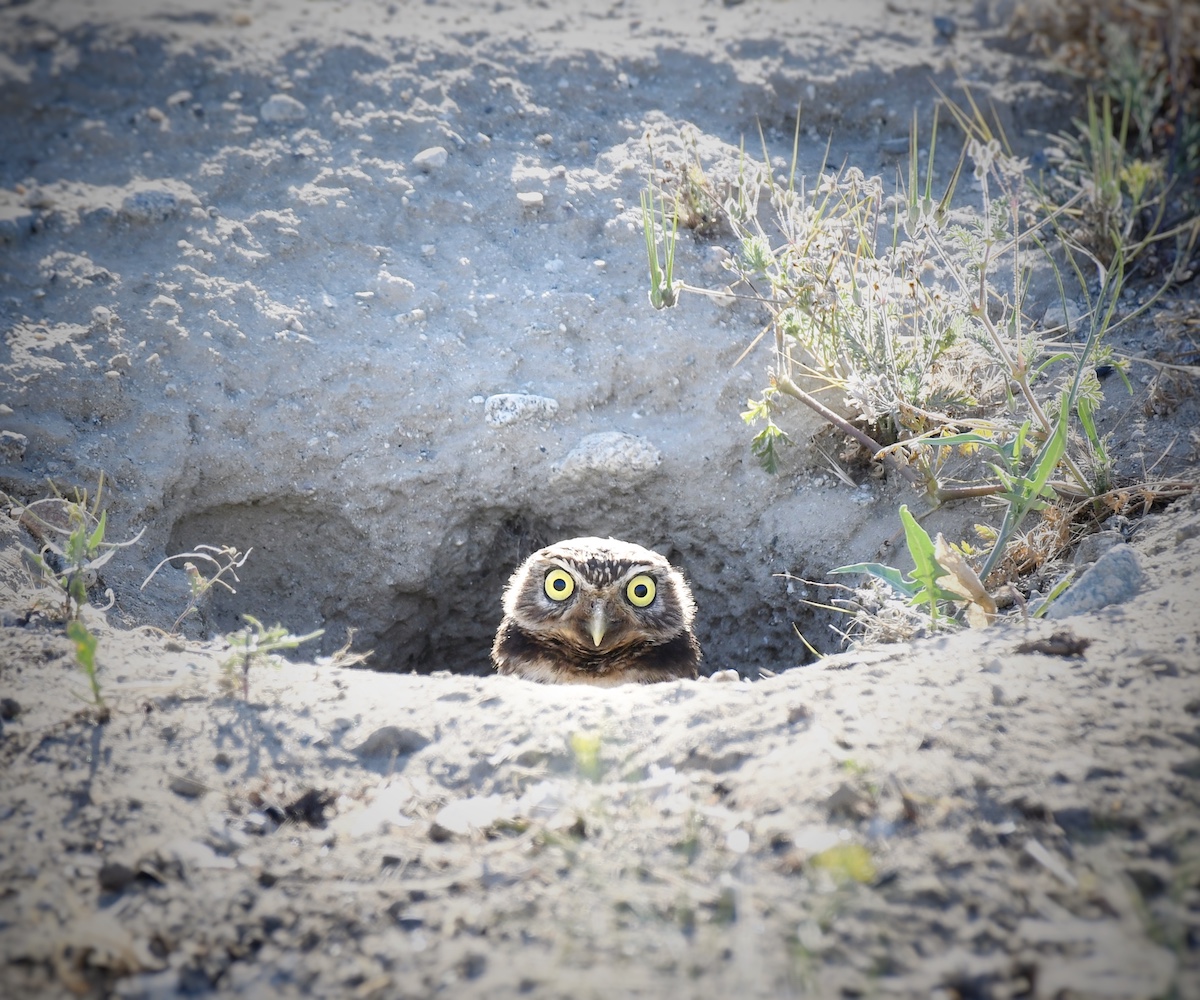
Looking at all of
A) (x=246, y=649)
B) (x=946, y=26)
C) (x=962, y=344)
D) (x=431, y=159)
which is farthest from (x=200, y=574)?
(x=946, y=26)

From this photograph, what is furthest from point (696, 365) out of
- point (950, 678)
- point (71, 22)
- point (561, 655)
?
point (71, 22)

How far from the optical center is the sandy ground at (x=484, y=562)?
4.82ft

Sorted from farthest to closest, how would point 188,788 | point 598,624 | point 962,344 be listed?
point 598,624 → point 962,344 → point 188,788

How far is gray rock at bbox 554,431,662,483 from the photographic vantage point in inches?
157

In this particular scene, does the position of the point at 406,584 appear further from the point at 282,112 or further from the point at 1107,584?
the point at 1107,584

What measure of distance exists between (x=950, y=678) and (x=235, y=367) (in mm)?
3094

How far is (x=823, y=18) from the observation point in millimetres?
5238

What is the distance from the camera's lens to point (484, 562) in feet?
14.7

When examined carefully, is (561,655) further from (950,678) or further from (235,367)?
(950,678)

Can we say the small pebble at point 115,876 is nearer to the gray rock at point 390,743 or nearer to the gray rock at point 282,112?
the gray rock at point 390,743

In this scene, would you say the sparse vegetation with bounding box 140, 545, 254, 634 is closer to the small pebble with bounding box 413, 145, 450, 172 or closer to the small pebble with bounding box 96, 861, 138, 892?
the small pebble with bounding box 96, 861, 138, 892

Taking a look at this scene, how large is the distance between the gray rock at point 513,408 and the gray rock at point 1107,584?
225 cm

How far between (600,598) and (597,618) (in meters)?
0.10

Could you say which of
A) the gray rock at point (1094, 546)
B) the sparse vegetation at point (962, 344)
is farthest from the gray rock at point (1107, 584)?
the gray rock at point (1094, 546)
